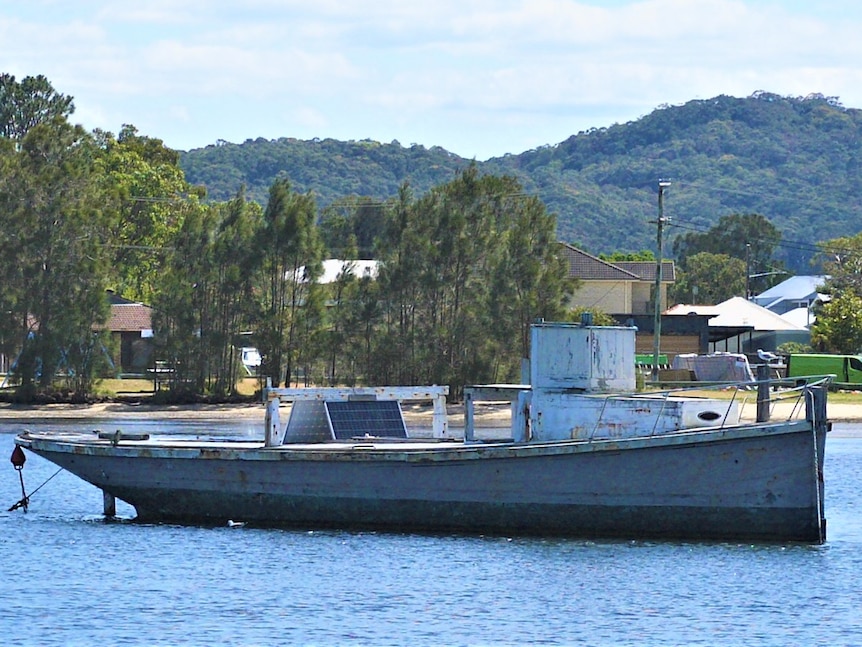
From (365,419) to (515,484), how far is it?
4.62 m

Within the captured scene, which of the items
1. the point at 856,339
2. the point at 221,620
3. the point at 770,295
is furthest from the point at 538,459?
the point at 770,295

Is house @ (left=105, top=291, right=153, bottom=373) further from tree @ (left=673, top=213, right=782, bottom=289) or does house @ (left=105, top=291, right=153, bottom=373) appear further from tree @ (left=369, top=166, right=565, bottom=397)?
tree @ (left=673, top=213, right=782, bottom=289)

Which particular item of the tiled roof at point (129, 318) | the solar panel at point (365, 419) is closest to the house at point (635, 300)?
the tiled roof at point (129, 318)

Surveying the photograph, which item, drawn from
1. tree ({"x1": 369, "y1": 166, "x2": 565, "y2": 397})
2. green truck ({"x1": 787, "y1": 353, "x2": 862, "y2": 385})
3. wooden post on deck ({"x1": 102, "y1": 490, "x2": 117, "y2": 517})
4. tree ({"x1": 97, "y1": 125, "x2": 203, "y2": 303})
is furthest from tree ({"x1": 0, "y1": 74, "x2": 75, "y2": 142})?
wooden post on deck ({"x1": 102, "y1": 490, "x2": 117, "y2": 517})

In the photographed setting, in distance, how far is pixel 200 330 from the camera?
6469 cm

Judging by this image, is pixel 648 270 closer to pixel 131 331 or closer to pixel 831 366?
pixel 831 366

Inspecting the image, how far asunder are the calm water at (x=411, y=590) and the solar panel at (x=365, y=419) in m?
2.39

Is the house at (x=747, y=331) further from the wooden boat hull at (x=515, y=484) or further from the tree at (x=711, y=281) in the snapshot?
the wooden boat hull at (x=515, y=484)

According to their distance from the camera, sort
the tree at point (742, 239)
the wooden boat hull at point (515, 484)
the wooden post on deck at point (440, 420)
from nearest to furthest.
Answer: the wooden boat hull at point (515, 484) < the wooden post on deck at point (440, 420) < the tree at point (742, 239)

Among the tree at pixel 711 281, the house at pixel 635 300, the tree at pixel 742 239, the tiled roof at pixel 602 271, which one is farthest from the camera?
the tree at pixel 742 239

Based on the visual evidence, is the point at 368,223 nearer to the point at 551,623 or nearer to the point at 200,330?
the point at 200,330

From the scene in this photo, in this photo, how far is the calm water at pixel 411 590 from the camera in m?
20.1

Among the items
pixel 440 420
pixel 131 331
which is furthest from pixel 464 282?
pixel 440 420

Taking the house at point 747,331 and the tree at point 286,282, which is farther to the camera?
the house at point 747,331
